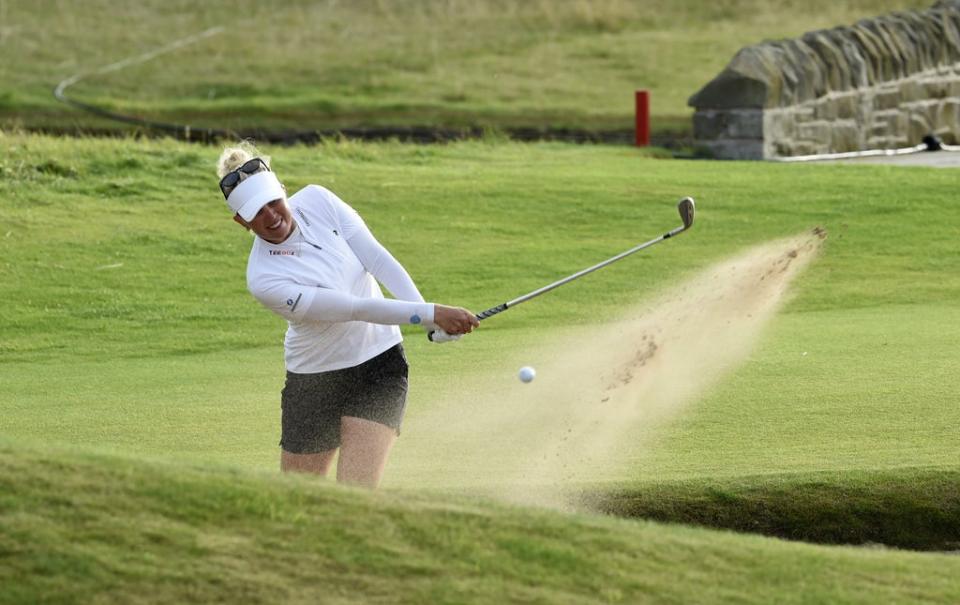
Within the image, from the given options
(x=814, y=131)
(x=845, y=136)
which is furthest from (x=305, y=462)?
(x=845, y=136)

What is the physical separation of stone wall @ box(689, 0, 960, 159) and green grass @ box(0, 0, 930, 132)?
16.9ft

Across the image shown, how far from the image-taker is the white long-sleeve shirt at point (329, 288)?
22.3 feet

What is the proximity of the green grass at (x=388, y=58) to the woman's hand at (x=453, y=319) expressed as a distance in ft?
64.7

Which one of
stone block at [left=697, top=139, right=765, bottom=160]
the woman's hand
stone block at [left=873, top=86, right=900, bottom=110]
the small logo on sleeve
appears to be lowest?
stone block at [left=697, top=139, right=765, bottom=160]

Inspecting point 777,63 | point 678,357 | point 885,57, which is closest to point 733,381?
point 678,357

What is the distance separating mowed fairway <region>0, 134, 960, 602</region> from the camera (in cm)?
550

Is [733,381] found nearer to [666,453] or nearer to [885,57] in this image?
[666,453]

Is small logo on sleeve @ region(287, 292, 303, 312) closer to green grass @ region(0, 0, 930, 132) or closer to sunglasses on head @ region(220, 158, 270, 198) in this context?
sunglasses on head @ region(220, 158, 270, 198)

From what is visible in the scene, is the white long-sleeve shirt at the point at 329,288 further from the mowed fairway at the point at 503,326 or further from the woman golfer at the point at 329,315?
the mowed fairway at the point at 503,326

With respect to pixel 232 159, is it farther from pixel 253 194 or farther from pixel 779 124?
pixel 779 124

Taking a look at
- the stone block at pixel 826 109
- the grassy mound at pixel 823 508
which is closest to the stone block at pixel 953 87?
the stone block at pixel 826 109

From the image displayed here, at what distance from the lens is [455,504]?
573 cm

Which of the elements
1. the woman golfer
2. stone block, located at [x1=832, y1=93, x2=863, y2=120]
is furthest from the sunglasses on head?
stone block, located at [x1=832, y1=93, x2=863, y2=120]

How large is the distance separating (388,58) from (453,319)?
27.3m
